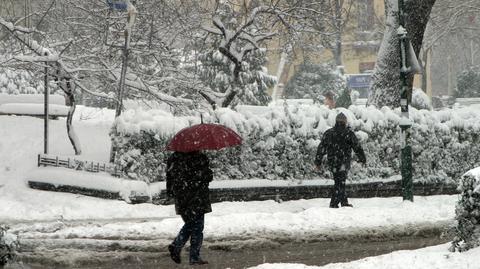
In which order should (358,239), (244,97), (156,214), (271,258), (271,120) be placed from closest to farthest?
(271,258), (358,239), (156,214), (271,120), (244,97)

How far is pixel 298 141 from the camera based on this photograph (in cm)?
1633

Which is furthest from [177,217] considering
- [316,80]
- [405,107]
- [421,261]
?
[316,80]

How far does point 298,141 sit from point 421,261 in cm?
864

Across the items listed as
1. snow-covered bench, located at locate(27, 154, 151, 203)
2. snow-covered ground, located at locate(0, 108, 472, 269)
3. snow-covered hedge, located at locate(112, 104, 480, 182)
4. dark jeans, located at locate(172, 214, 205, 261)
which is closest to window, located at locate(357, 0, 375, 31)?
snow-covered hedge, located at locate(112, 104, 480, 182)

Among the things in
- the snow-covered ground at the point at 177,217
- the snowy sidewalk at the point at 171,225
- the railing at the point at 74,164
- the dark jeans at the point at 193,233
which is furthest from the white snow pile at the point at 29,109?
the dark jeans at the point at 193,233

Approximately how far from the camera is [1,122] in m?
20.0

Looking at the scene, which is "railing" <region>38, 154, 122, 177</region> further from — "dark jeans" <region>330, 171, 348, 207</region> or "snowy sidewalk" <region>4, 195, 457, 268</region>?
"dark jeans" <region>330, 171, 348, 207</region>

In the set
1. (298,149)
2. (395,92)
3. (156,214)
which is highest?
(395,92)

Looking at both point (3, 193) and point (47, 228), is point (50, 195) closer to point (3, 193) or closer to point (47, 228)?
point (3, 193)

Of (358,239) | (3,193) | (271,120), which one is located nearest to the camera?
(358,239)

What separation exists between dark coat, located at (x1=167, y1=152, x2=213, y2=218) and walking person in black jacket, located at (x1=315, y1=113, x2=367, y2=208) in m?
5.53

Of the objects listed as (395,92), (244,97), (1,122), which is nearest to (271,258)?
(395,92)

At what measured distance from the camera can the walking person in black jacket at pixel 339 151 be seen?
14500 mm

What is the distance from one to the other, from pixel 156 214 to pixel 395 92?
788 centimetres
